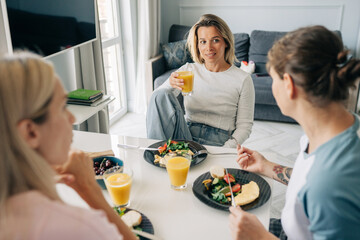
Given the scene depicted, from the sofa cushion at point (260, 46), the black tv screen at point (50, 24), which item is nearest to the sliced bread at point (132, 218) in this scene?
the black tv screen at point (50, 24)

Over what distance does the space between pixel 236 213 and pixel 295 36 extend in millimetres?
580

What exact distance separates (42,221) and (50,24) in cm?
184

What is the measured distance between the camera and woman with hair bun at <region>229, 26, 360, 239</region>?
3.05 ft

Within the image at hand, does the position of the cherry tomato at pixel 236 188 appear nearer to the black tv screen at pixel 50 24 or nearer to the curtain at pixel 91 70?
the black tv screen at pixel 50 24

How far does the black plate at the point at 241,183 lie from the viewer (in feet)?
4.02

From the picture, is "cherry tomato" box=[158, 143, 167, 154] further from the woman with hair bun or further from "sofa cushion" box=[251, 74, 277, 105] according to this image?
"sofa cushion" box=[251, 74, 277, 105]

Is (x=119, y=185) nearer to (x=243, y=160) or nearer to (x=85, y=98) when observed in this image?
(x=243, y=160)

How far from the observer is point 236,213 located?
Result: 1.11 metres

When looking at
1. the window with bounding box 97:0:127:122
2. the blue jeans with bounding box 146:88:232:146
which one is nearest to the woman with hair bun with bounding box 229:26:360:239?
the blue jeans with bounding box 146:88:232:146

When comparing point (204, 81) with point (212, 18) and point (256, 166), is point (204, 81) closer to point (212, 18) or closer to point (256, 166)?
point (212, 18)

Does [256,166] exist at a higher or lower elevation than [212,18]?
lower

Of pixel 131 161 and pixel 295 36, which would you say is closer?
pixel 295 36

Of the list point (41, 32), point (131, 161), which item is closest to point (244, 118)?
point (131, 161)

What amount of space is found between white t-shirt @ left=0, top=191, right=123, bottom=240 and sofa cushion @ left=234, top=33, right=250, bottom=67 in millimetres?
3813
